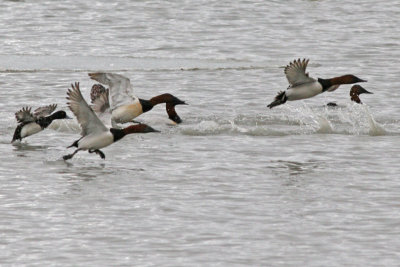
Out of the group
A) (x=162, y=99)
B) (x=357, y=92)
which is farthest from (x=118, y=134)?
(x=357, y=92)

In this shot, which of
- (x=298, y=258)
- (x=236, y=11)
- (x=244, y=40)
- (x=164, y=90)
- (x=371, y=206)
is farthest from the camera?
(x=236, y=11)

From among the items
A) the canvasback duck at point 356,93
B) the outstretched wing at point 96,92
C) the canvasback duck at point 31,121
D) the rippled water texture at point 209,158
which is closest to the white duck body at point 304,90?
the rippled water texture at point 209,158

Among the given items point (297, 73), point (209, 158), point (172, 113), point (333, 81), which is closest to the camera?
point (209, 158)

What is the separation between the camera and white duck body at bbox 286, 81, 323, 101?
17125mm

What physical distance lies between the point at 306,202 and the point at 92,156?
3.77m

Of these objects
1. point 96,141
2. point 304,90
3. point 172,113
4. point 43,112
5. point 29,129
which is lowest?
point 172,113

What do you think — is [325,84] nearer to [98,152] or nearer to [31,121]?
[98,152]

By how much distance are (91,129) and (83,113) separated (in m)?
0.27

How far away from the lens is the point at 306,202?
12.4 meters

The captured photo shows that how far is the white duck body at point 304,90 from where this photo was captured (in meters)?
17.1

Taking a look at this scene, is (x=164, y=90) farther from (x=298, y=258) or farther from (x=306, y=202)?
(x=298, y=258)

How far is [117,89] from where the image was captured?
17.1 metres

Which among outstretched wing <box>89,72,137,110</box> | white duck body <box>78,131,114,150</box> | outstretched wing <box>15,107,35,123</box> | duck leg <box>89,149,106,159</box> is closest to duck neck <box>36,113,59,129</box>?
outstretched wing <box>15,107,35,123</box>

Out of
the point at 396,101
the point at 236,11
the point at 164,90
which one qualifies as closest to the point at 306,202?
the point at 396,101
